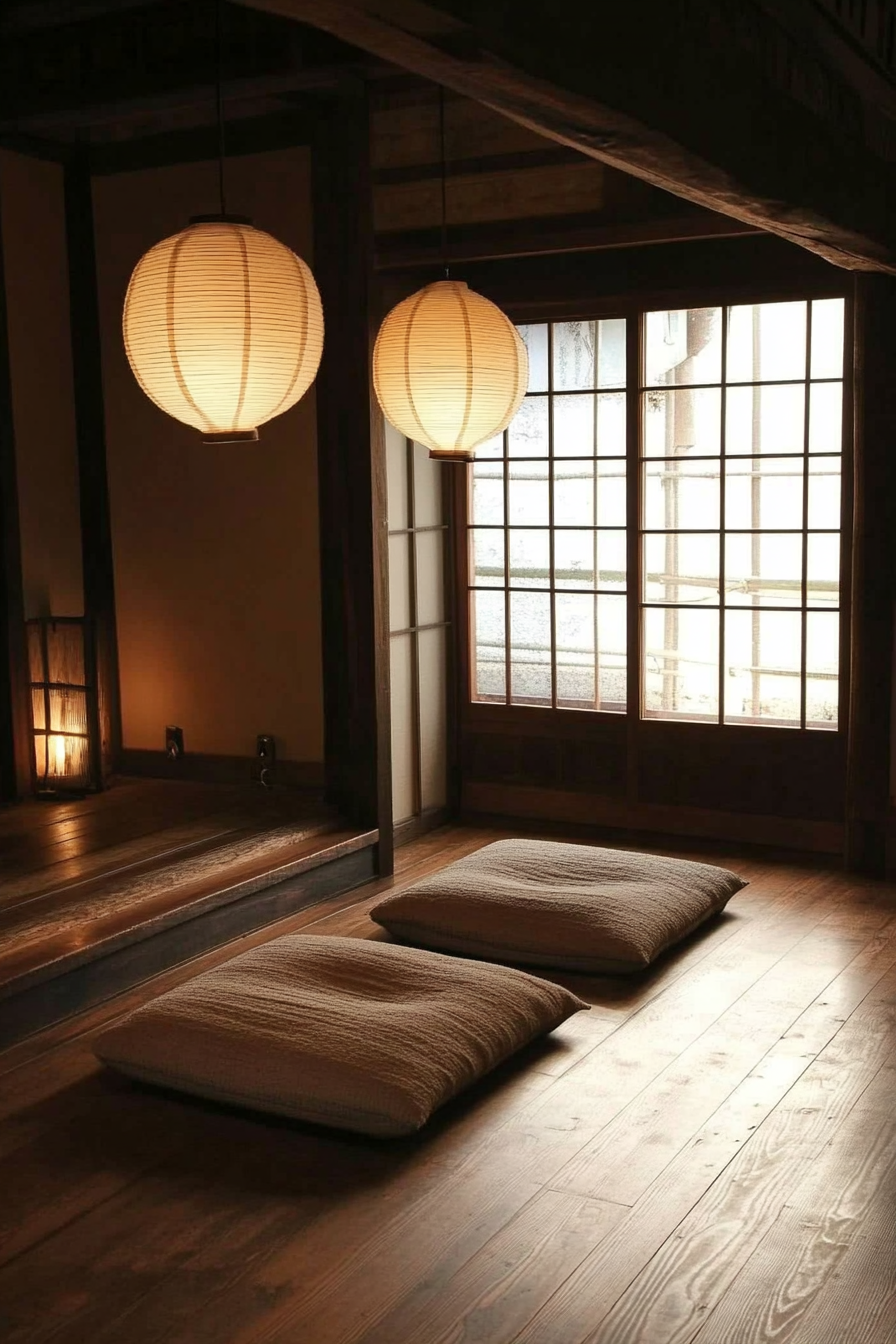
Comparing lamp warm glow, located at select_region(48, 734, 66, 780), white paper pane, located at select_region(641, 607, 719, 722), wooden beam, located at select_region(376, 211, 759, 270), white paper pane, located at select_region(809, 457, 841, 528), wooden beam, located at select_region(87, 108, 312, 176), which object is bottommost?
lamp warm glow, located at select_region(48, 734, 66, 780)

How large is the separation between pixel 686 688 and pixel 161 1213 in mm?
3363

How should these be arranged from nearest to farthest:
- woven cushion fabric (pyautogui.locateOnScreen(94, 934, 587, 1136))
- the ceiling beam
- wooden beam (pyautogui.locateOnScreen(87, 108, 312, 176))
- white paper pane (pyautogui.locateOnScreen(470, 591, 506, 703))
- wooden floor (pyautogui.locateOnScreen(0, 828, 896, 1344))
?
wooden floor (pyautogui.locateOnScreen(0, 828, 896, 1344)) → woven cushion fabric (pyautogui.locateOnScreen(94, 934, 587, 1136)) → the ceiling beam → wooden beam (pyautogui.locateOnScreen(87, 108, 312, 176)) → white paper pane (pyautogui.locateOnScreen(470, 591, 506, 703))

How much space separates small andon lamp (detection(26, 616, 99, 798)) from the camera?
17.9ft

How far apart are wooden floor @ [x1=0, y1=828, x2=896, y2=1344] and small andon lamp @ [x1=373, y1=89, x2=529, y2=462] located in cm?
167

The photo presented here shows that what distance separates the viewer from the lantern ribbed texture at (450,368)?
3916 mm

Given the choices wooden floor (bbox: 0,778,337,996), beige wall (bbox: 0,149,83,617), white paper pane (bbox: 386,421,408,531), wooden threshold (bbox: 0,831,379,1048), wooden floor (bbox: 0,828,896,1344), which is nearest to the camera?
wooden floor (bbox: 0,828,896,1344)

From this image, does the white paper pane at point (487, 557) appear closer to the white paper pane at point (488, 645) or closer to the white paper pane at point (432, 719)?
the white paper pane at point (488, 645)

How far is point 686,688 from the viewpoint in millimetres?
5641

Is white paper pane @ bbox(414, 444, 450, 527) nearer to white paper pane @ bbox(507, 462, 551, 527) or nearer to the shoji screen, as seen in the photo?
the shoji screen

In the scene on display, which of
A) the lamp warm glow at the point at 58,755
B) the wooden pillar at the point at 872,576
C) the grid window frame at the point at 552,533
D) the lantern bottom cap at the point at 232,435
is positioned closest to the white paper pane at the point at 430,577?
the grid window frame at the point at 552,533

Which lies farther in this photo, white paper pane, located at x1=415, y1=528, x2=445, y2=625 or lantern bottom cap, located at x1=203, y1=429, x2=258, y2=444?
white paper pane, located at x1=415, y1=528, x2=445, y2=625

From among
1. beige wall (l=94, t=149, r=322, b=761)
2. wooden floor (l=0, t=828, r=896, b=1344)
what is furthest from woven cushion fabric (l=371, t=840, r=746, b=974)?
beige wall (l=94, t=149, r=322, b=761)

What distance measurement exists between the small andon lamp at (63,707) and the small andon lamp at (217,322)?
2259mm

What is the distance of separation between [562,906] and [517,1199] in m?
1.48
